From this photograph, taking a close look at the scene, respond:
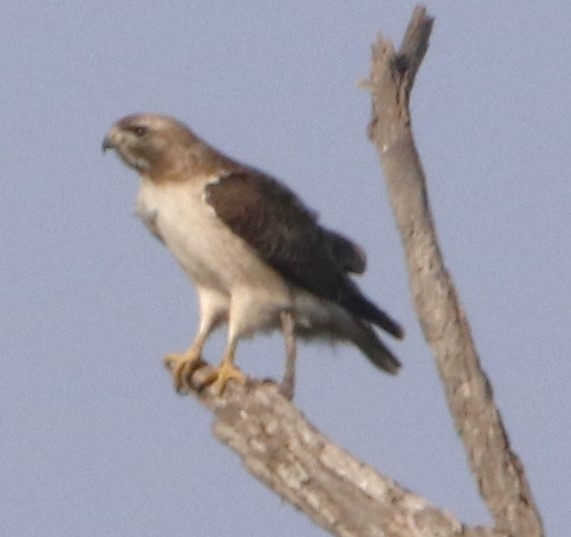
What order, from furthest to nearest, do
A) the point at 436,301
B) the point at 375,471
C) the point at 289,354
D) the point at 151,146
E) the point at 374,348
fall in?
the point at 374,348
the point at 151,146
the point at 289,354
the point at 436,301
the point at 375,471

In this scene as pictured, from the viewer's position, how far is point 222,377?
938 centimetres

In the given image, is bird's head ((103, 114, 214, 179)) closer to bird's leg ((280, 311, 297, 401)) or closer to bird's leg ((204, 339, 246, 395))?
bird's leg ((280, 311, 297, 401))

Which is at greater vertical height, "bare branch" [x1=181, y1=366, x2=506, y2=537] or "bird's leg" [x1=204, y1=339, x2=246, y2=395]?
"bird's leg" [x1=204, y1=339, x2=246, y2=395]

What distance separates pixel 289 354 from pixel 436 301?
4.96 ft

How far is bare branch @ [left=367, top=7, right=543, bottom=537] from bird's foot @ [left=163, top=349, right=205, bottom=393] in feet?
7.26

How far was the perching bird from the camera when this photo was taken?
33.8 feet

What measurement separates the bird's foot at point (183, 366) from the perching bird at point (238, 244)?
0.01 m

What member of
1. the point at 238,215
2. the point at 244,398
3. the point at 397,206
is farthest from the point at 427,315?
the point at 238,215

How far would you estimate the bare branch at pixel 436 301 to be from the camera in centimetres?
761

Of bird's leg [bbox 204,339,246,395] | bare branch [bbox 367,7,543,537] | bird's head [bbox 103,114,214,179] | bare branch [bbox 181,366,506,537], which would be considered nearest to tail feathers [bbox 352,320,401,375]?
bird's leg [bbox 204,339,246,395]

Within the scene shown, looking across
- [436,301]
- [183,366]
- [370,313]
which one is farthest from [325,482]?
[370,313]

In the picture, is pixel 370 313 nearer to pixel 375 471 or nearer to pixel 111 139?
pixel 111 139

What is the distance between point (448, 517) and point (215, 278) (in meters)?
3.32

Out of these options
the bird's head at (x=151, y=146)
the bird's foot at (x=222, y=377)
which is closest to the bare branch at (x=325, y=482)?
the bird's foot at (x=222, y=377)
